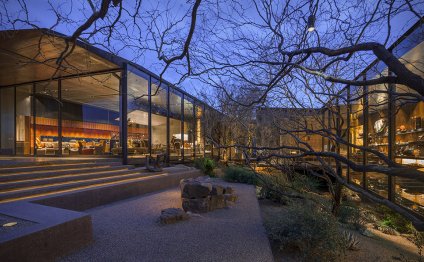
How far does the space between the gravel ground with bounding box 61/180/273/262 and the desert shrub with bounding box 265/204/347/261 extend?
0.32 m

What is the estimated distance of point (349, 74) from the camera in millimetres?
6320

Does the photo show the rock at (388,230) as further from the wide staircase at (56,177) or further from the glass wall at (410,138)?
the wide staircase at (56,177)

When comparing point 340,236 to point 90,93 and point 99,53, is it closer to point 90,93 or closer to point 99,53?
point 99,53

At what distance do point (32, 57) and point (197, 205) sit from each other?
8384 millimetres

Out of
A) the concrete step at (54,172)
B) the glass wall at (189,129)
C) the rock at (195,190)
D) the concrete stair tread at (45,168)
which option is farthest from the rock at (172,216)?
the glass wall at (189,129)

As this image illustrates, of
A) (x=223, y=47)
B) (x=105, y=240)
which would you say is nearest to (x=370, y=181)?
(x=223, y=47)

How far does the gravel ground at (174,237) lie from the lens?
363cm

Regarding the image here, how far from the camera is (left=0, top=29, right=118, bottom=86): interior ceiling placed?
8109mm

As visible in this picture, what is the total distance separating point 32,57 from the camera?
9734 millimetres

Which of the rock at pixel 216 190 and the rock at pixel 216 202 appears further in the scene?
the rock at pixel 216 190

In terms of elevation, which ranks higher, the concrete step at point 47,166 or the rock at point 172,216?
the concrete step at point 47,166

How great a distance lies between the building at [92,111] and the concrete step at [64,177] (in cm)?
147

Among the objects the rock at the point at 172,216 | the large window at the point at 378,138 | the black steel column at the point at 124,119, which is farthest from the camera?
the black steel column at the point at 124,119

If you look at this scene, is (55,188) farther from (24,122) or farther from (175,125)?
(24,122)
